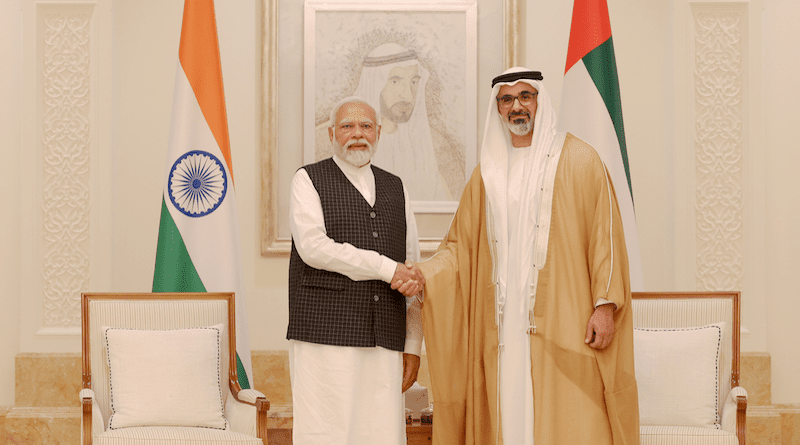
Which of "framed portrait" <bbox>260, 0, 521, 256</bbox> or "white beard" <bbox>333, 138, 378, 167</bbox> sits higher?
"framed portrait" <bbox>260, 0, 521, 256</bbox>

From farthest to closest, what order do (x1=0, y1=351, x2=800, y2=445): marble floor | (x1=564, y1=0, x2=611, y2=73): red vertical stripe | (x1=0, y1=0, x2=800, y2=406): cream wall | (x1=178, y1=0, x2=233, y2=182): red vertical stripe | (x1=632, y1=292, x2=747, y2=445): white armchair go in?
1. (x1=0, y1=0, x2=800, y2=406): cream wall
2. (x1=0, y1=351, x2=800, y2=445): marble floor
3. (x1=564, y1=0, x2=611, y2=73): red vertical stripe
4. (x1=178, y1=0, x2=233, y2=182): red vertical stripe
5. (x1=632, y1=292, x2=747, y2=445): white armchair

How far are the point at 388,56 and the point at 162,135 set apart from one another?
1461mm

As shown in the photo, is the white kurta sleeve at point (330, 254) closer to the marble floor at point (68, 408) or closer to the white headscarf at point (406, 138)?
the white headscarf at point (406, 138)

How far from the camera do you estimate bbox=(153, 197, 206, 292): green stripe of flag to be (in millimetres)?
3652

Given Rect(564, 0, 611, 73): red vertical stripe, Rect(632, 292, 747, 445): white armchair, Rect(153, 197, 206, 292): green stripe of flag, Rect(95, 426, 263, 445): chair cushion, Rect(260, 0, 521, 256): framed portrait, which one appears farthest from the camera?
Rect(260, 0, 521, 256): framed portrait

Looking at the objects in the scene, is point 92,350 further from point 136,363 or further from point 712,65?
point 712,65

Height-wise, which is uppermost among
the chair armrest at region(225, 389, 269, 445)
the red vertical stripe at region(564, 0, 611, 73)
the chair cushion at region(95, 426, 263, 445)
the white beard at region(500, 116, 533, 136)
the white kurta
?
the red vertical stripe at region(564, 0, 611, 73)

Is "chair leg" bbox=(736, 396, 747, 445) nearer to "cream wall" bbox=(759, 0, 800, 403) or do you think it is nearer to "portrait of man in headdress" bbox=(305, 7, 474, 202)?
"cream wall" bbox=(759, 0, 800, 403)

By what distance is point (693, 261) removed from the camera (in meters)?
4.27

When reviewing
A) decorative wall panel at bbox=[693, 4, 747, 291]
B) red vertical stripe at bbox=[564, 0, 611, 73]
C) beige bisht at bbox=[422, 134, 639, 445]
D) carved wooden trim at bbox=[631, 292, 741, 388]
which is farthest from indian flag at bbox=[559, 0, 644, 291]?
beige bisht at bbox=[422, 134, 639, 445]

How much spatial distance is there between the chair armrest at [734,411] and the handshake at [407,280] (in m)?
1.44

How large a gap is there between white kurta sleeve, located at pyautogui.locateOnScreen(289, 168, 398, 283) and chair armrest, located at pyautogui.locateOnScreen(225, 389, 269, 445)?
72cm

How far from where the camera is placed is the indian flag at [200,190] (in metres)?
3.67

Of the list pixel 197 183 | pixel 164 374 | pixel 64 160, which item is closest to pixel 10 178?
pixel 64 160
